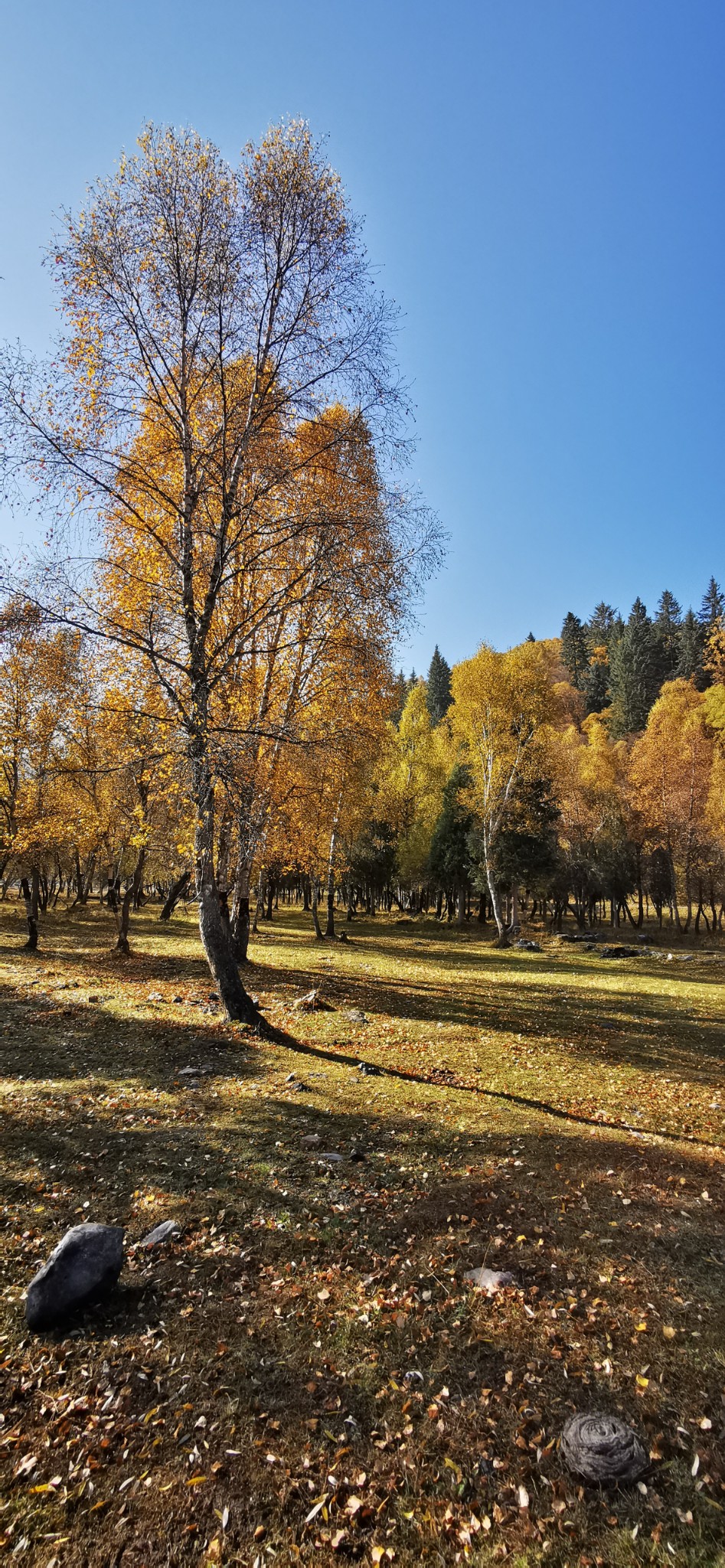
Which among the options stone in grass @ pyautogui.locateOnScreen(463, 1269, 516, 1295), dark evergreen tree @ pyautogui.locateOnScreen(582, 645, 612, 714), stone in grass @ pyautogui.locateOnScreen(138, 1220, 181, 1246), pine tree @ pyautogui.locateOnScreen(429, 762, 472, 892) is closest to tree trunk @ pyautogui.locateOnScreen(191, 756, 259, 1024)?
stone in grass @ pyautogui.locateOnScreen(138, 1220, 181, 1246)

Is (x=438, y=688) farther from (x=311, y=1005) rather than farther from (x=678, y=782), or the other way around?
(x=311, y=1005)

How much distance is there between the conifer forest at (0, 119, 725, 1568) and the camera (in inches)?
152

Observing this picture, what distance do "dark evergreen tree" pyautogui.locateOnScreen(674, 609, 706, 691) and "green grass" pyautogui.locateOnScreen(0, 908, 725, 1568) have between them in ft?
254

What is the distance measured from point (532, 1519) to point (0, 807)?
2863cm

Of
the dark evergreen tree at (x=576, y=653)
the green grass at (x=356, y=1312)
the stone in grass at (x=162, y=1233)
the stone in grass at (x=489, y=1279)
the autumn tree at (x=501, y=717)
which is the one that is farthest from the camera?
the dark evergreen tree at (x=576, y=653)

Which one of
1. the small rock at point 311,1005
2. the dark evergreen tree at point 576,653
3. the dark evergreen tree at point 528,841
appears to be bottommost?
the small rock at point 311,1005

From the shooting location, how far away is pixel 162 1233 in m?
6.12

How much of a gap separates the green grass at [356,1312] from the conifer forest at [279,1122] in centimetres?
3

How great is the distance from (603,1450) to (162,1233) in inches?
160

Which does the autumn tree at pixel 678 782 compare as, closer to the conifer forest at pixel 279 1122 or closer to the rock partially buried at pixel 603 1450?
the conifer forest at pixel 279 1122

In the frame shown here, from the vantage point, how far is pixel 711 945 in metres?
43.7

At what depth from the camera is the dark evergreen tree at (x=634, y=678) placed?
75125 millimetres

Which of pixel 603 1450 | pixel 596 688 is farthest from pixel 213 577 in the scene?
pixel 596 688

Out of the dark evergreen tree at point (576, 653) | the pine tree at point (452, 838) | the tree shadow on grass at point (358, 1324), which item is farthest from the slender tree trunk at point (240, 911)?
the dark evergreen tree at point (576, 653)
